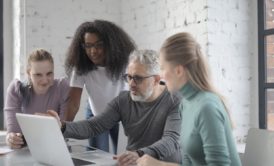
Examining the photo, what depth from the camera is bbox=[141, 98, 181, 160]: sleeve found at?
1.46 meters

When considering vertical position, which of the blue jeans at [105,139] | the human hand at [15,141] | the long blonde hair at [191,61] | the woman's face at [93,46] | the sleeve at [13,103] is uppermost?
the woman's face at [93,46]

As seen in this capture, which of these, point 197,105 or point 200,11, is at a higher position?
point 200,11

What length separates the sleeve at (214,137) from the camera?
3.46 feet

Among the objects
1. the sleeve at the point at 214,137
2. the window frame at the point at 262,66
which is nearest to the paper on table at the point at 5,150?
the sleeve at the point at 214,137

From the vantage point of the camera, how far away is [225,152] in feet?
3.48

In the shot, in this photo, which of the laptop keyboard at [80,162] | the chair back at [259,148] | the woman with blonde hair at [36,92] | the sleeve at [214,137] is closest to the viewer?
the sleeve at [214,137]

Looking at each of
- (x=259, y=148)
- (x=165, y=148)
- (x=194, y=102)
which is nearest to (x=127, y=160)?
(x=165, y=148)

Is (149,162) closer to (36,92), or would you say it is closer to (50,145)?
(50,145)

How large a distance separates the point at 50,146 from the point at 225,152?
642 mm

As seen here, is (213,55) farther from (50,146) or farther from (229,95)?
(50,146)

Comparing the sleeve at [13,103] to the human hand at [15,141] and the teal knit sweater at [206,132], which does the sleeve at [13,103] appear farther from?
the teal knit sweater at [206,132]

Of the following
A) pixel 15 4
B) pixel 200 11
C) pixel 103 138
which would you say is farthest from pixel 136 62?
pixel 15 4

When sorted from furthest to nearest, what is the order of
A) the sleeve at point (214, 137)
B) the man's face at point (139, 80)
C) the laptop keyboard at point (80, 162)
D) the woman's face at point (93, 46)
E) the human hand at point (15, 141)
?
the woman's face at point (93, 46) → the human hand at point (15, 141) → the man's face at point (139, 80) → the laptop keyboard at point (80, 162) → the sleeve at point (214, 137)

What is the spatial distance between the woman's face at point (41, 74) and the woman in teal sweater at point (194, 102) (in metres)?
0.84
